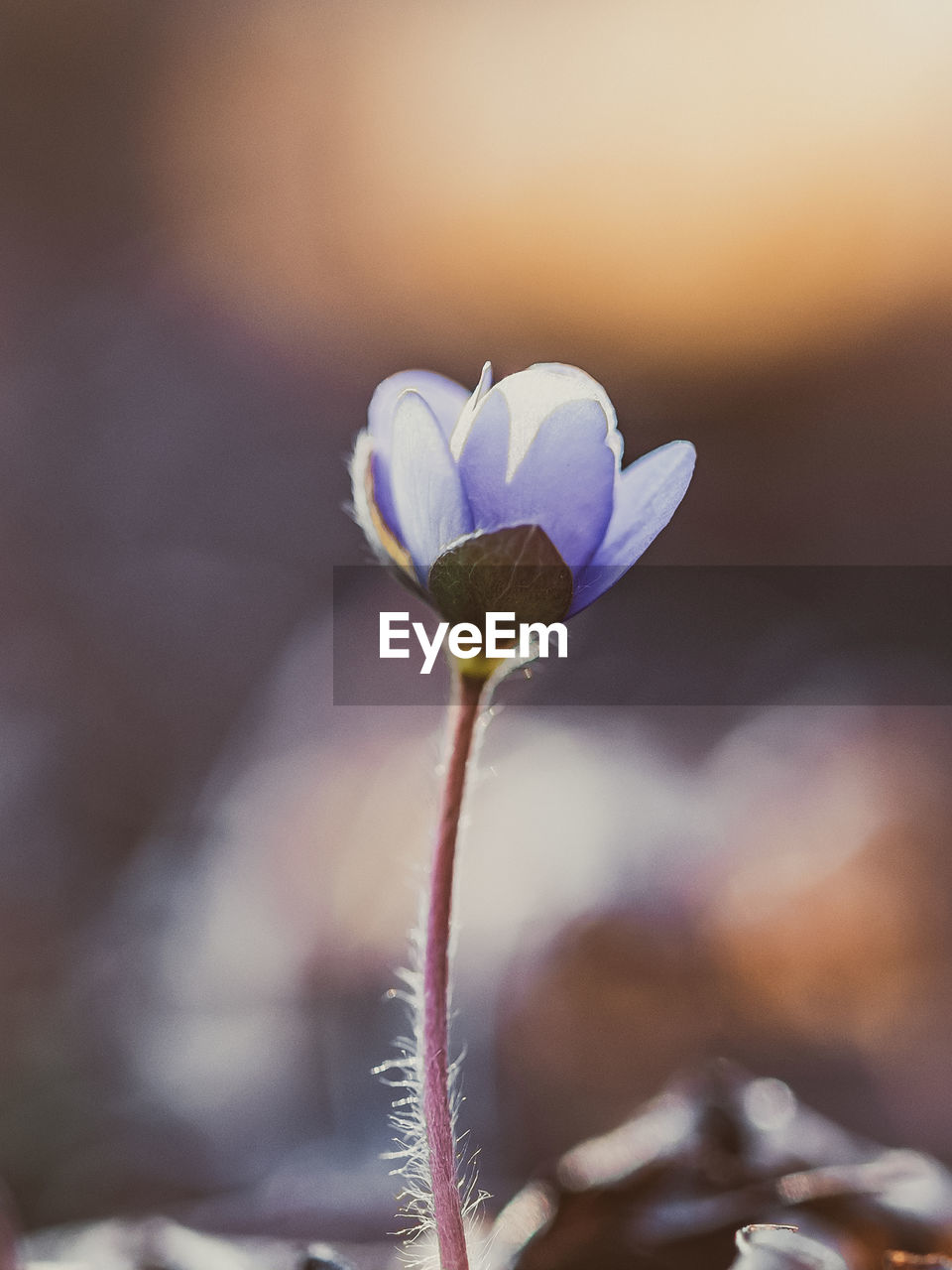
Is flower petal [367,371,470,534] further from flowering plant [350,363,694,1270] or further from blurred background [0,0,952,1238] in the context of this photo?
blurred background [0,0,952,1238]

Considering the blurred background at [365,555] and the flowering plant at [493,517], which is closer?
the flowering plant at [493,517]

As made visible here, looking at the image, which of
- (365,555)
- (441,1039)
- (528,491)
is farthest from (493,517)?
(365,555)

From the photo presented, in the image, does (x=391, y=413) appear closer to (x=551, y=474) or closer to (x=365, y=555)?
(x=551, y=474)

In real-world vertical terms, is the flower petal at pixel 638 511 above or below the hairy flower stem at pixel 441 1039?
above

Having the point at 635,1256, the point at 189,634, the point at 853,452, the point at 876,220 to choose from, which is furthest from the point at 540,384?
the point at 876,220

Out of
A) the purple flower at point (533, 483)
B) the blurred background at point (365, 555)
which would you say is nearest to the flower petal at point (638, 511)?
the purple flower at point (533, 483)

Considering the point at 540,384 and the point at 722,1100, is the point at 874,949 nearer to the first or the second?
the point at 722,1100

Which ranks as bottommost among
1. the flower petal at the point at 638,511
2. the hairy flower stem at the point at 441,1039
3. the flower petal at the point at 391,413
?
the hairy flower stem at the point at 441,1039

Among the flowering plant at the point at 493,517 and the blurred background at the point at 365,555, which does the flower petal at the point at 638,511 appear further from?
the blurred background at the point at 365,555
